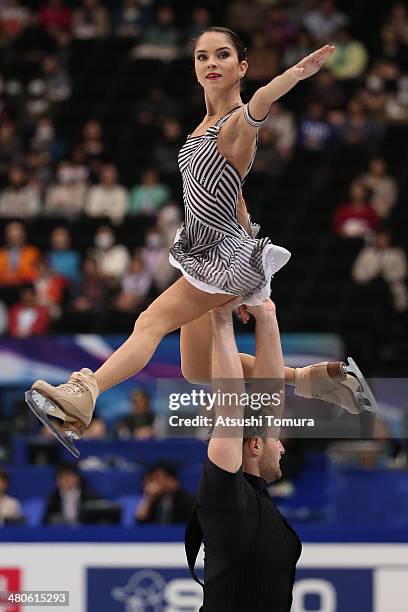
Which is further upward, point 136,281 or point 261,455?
point 136,281

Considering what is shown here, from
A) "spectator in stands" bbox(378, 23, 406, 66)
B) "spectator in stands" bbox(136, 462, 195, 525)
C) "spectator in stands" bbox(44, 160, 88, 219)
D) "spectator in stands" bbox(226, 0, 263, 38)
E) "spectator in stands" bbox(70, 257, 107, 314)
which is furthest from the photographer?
"spectator in stands" bbox(226, 0, 263, 38)

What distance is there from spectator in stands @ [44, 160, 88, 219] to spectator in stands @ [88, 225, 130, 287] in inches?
30.3

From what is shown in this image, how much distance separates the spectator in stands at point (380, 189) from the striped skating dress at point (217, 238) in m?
7.93

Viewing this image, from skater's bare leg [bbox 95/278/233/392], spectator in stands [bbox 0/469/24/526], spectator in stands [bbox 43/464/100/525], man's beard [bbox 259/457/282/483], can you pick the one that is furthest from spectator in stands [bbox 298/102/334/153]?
man's beard [bbox 259/457/282/483]

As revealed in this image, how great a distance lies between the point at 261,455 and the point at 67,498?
4670 mm

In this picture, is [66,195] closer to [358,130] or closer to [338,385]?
[358,130]

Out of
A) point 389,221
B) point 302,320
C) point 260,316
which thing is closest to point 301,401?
point 260,316

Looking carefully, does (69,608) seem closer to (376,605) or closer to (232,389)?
(376,605)

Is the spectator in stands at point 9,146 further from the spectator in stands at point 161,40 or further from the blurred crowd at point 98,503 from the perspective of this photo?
the blurred crowd at point 98,503

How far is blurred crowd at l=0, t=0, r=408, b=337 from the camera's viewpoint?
11992 millimetres

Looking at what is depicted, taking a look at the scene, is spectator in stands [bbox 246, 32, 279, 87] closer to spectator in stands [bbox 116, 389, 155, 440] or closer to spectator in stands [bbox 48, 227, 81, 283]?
spectator in stands [bbox 48, 227, 81, 283]

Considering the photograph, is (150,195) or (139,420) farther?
(150,195)

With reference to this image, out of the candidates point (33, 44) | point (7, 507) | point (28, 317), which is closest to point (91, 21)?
point (33, 44)

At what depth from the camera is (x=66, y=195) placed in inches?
522
